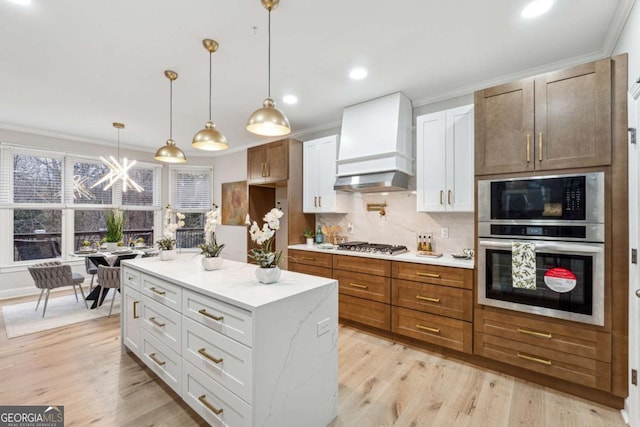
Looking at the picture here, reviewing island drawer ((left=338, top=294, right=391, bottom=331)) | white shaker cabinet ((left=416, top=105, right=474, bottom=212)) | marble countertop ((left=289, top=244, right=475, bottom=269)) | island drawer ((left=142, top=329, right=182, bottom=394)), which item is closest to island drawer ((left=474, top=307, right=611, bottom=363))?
marble countertop ((left=289, top=244, right=475, bottom=269))

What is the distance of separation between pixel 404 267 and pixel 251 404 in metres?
2.01

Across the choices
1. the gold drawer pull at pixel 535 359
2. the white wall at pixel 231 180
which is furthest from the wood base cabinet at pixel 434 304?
the white wall at pixel 231 180

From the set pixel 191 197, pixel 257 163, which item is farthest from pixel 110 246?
pixel 257 163

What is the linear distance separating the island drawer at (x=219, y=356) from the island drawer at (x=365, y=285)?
196 cm

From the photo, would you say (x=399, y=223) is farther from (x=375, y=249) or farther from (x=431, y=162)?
(x=431, y=162)

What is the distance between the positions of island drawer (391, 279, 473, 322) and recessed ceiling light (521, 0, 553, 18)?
2204 millimetres

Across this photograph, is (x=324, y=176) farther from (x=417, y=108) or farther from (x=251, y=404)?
(x=251, y=404)

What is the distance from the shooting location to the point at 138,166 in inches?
236

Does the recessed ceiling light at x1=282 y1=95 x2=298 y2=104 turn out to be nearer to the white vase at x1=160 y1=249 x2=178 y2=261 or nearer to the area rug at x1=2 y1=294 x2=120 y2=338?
the white vase at x1=160 y1=249 x2=178 y2=261

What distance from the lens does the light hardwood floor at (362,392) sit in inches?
75.9

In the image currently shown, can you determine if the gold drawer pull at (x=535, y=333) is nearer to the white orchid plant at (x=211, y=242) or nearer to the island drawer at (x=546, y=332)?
the island drawer at (x=546, y=332)

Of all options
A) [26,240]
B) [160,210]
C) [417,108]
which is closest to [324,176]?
[417,108]

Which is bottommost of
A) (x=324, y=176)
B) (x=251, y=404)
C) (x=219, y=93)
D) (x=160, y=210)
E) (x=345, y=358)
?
(x=345, y=358)

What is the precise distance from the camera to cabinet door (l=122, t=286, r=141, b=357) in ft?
8.16
